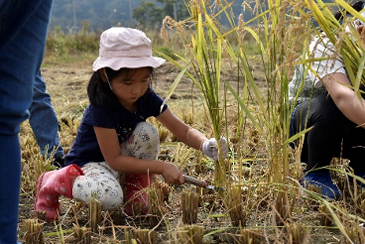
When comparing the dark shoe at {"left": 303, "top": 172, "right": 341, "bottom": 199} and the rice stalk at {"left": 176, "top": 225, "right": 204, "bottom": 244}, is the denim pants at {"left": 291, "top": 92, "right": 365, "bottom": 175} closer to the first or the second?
the dark shoe at {"left": 303, "top": 172, "right": 341, "bottom": 199}

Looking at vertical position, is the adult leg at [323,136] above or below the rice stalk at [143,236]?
above

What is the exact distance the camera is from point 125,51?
211 cm

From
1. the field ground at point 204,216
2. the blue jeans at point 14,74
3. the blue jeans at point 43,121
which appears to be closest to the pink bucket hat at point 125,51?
the field ground at point 204,216

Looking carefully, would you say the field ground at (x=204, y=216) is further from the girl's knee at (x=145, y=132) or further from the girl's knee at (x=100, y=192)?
the girl's knee at (x=145, y=132)

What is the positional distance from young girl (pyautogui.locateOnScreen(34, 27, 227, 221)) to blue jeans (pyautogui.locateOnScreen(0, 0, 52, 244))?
1.89 feet

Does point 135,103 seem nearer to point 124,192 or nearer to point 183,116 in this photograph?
point 124,192

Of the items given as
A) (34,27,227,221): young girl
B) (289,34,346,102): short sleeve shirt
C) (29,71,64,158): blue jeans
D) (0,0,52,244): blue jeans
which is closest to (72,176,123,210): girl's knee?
(34,27,227,221): young girl

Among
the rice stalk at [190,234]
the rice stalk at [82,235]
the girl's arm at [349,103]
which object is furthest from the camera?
the girl's arm at [349,103]

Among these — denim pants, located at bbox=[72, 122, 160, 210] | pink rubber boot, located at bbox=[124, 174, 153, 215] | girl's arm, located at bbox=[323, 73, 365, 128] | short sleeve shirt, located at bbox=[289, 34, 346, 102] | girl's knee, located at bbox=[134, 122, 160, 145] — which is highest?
short sleeve shirt, located at bbox=[289, 34, 346, 102]

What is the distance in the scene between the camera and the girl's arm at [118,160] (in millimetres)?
2150

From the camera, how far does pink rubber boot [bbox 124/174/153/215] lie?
2.13 metres

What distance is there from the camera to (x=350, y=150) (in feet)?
8.26

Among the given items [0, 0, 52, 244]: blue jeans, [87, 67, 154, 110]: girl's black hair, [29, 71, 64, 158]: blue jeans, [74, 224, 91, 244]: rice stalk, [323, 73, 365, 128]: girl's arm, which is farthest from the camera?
[29, 71, 64, 158]: blue jeans

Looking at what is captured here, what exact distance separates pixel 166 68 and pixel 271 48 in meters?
6.22
